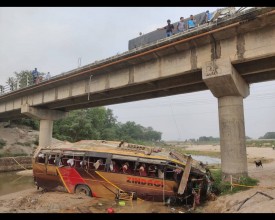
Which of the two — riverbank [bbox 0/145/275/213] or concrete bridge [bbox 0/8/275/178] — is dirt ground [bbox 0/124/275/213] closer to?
riverbank [bbox 0/145/275/213]

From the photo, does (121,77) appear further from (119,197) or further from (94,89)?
(119,197)

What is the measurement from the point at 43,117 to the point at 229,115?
22.2 m

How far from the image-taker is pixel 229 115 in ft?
49.2

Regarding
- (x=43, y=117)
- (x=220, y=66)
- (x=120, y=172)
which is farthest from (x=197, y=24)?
(x=43, y=117)

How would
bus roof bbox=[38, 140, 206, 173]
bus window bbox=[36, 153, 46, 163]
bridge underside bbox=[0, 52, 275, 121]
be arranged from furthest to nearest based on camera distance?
bus window bbox=[36, 153, 46, 163]
bridge underside bbox=[0, 52, 275, 121]
bus roof bbox=[38, 140, 206, 173]

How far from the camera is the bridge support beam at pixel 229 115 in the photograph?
14411 mm

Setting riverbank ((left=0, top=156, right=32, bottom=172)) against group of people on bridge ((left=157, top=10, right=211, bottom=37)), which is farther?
riverbank ((left=0, top=156, right=32, bottom=172))

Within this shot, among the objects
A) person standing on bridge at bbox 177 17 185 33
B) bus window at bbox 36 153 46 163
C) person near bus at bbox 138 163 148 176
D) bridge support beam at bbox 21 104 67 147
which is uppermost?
person standing on bridge at bbox 177 17 185 33

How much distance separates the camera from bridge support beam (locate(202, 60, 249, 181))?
14411 millimetres

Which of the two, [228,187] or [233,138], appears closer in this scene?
[228,187]

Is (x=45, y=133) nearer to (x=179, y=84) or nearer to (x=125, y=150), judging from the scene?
(x=125, y=150)

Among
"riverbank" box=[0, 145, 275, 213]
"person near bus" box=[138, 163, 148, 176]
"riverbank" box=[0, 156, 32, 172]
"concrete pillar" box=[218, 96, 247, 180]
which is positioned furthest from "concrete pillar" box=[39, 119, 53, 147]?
"concrete pillar" box=[218, 96, 247, 180]

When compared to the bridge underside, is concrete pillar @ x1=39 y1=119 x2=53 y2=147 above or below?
below
